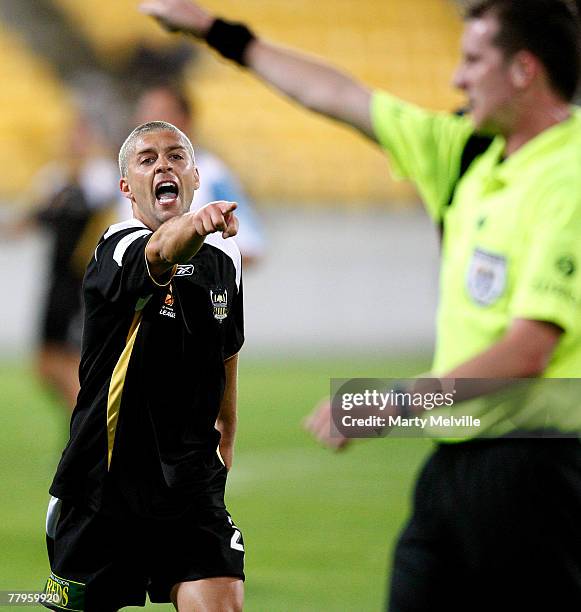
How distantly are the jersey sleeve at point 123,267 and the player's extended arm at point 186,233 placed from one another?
1.5 inches

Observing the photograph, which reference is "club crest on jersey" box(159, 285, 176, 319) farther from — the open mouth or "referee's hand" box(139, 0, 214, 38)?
"referee's hand" box(139, 0, 214, 38)

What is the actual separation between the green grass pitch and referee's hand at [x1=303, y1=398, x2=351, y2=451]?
0.82 m

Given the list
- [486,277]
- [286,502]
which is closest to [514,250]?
[486,277]

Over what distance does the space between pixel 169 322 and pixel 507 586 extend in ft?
3.08

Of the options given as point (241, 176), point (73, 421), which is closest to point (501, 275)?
point (73, 421)

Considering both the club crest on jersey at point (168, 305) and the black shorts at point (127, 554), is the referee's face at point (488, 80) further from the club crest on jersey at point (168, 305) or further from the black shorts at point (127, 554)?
the black shorts at point (127, 554)

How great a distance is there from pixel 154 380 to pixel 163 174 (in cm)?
53

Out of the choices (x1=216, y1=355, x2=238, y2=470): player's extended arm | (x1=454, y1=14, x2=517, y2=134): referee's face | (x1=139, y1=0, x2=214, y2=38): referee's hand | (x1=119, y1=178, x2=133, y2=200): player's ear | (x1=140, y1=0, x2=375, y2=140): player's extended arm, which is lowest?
(x1=216, y1=355, x2=238, y2=470): player's extended arm

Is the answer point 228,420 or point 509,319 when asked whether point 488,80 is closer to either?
point 509,319

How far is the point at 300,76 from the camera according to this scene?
140 inches

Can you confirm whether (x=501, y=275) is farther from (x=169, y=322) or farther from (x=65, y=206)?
(x=65, y=206)

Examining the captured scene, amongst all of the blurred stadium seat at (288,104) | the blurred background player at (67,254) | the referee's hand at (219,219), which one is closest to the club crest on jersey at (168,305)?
the referee's hand at (219,219)

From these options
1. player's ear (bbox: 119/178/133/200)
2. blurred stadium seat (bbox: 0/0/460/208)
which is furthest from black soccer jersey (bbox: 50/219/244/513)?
blurred stadium seat (bbox: 0/0/460/208)

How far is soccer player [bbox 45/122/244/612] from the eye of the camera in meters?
3.08
